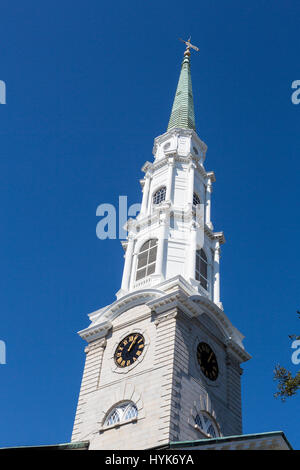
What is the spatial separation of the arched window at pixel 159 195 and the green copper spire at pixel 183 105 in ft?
31.4

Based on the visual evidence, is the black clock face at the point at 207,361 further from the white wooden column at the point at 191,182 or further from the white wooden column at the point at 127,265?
the white wooden column at the point at 191,182

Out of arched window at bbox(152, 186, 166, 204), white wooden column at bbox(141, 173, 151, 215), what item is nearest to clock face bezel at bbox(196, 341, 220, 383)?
white wooden column at bbox(141, 173, 151, 215)

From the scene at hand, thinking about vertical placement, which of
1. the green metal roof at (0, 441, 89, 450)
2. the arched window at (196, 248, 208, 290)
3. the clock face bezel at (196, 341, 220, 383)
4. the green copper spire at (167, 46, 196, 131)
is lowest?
the green metal roof at (0, 441, 89, 450)

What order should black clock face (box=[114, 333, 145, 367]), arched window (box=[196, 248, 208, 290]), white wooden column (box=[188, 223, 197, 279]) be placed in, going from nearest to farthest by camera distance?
black clock face (box=[114, 333, 145, 367]) < white wooden column (box=[188, 223, 197, 279]) < arched window (box=[196, 248, 208, 290])

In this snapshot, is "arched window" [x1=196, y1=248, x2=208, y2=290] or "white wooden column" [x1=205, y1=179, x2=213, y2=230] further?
"white wooden column" [x1=205, y1=179, x2=213, y2=230]

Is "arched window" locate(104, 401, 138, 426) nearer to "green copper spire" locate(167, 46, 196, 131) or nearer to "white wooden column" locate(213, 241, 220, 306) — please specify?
"white wooden column" locate(213, 241, 220, 306)

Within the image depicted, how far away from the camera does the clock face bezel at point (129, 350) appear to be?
4234cm

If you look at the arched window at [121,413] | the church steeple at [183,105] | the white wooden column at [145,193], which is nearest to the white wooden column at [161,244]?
the white wooden column at [145,193]

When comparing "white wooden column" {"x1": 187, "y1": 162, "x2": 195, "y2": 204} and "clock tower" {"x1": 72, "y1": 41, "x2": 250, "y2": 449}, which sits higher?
"white wooden column" {"x1": 187, "y1": 162, "x2": 195, "y2": 204}

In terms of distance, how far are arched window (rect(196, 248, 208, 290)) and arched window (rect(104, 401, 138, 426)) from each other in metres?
13.2

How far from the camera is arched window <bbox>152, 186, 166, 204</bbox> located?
183 feet

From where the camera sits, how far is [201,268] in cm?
5059

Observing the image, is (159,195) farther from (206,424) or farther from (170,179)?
(206,424)
